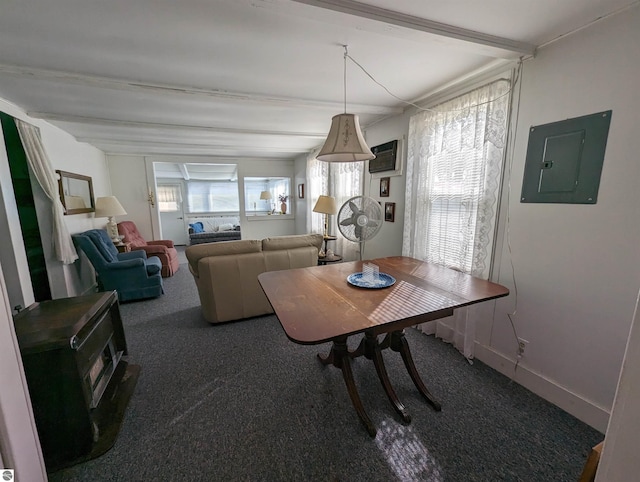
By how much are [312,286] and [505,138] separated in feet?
5.60

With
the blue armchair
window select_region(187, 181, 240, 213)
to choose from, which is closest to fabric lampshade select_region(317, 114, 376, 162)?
the blue armchair

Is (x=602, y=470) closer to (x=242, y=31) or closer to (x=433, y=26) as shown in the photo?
(x=433, y=26)

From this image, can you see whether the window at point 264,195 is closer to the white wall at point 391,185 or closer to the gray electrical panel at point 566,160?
the white wall at point 391,185

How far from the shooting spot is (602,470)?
47cm

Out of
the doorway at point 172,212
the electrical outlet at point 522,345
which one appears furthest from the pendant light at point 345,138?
the doorway at point 172,212

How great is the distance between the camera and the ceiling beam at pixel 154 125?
9.14 ft

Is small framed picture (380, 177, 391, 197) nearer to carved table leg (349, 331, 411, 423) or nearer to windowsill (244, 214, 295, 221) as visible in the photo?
carved table leg (349, 331, 411, 423)

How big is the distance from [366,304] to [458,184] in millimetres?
1457

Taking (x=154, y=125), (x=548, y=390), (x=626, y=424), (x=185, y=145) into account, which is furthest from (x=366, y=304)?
(x=185, y=145)

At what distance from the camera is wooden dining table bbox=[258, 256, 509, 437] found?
1178mm

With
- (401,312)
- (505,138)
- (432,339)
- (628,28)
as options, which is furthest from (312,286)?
(628,28)

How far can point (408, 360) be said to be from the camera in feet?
5.80

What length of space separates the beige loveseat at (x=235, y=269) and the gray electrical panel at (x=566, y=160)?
6.88 ft

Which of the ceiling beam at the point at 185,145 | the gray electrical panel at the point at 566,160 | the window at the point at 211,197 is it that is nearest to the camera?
the gray electrical panel at the point at 566,160
